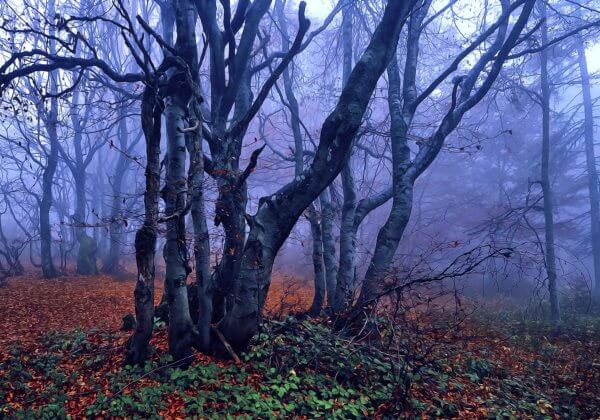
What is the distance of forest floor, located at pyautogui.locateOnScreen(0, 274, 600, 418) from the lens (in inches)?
159

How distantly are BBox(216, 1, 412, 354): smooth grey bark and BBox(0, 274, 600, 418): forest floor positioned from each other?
603 mm

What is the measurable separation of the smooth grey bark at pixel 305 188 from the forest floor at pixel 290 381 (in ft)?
1.98

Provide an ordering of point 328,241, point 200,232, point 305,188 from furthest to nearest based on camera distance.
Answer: point 328,241
point 200,232
point 305,188

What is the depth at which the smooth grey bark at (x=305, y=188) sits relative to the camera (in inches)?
189

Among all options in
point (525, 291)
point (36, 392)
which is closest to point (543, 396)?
point (36, 392)

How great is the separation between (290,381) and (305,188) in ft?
8.12

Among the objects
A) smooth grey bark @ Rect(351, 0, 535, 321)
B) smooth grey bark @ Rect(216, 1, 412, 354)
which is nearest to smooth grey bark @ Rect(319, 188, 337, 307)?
smooth grey bark @ Rect(351, 0, 535, 321)

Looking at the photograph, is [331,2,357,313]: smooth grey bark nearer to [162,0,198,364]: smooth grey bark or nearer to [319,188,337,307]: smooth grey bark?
[319,188,337,307]: smooth grey bark

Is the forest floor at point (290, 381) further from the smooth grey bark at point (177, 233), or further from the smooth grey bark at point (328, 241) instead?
the smooth grey bark at point (328, 241)

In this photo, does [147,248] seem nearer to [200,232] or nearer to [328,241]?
[200,232]

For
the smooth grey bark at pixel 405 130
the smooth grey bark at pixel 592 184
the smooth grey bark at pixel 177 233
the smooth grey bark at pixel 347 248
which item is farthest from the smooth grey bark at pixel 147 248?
the smooth grey bark at pixel 592 184

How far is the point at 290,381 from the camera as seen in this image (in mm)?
4598

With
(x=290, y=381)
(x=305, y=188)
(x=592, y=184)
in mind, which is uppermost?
(x=592, y=184)

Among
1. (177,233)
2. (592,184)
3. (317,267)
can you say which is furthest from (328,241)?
(592,184)
